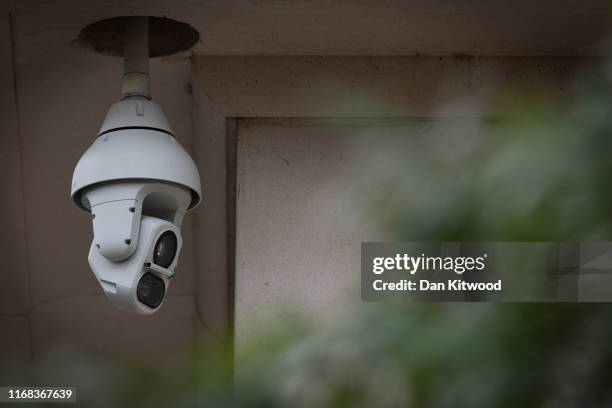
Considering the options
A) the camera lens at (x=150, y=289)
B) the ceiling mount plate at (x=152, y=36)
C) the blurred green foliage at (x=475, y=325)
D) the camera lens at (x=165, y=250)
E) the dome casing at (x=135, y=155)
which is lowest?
the blurred green foliage at (x=475, y=325)

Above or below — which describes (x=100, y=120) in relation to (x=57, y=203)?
above

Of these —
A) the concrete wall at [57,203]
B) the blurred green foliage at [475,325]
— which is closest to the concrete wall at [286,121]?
the concrete wall at [57,203]

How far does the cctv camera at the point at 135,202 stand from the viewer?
1.75 metres

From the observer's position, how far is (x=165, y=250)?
1787mm

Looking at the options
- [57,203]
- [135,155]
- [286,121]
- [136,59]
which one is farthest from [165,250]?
[57,203]

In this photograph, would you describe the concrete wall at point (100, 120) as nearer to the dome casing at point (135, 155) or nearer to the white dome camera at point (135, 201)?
the white dome camera at point (135, 201)

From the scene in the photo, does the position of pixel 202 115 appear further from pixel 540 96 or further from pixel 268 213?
pixel 540 96

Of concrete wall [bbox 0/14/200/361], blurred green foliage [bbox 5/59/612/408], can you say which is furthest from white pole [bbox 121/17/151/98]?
blurred green foliage [bbox 5/59/612/408]

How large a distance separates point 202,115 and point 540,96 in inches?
73.9

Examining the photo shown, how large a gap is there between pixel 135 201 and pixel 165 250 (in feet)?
0.39

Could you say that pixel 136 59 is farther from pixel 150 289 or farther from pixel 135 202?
pixel 150 289

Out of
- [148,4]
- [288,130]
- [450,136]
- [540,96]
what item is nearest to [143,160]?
[148,4]

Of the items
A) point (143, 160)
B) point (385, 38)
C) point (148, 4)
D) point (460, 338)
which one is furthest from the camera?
point (385, 38)

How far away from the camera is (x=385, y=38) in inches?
86.4
